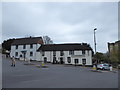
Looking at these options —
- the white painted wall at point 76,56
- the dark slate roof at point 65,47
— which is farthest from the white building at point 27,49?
the white painted wall at point 76,56

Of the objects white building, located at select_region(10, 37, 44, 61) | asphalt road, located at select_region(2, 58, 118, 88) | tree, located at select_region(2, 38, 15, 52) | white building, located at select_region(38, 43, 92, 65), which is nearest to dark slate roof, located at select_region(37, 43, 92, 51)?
white building, located at select_region(38, 43, 92, 65)

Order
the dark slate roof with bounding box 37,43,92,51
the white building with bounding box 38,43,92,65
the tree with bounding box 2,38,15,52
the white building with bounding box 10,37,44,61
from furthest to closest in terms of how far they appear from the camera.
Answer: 1. the tree with bounding box 2,38,15,52
2. the white building with bounding box 10,37,44,61
3. the dark slate roof with bounding box 37,43,92,51
4. the white building with bounding box 38,43,92,65

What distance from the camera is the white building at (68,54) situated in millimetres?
41531

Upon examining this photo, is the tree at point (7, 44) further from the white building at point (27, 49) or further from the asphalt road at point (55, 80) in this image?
the asphalt road at point (55, 80)

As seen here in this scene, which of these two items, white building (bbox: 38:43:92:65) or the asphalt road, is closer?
the asphalt road

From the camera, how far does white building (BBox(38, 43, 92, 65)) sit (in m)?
41.5

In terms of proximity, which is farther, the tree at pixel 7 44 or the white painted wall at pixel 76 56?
the tree at pixel 7 44

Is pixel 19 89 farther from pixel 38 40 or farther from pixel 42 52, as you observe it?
pixel 38 40

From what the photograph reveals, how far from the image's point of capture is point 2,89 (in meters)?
7.09

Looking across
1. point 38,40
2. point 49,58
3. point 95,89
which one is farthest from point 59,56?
point 95,89

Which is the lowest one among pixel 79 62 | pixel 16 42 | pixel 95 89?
pixel 79 62

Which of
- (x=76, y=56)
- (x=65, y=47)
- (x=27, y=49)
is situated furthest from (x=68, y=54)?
(x=27, y=49)

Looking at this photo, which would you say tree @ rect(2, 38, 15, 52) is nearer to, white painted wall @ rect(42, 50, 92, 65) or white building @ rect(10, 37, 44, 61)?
white building @ rect(10, 37, 44, 61)

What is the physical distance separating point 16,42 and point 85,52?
28480mm
